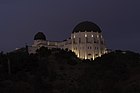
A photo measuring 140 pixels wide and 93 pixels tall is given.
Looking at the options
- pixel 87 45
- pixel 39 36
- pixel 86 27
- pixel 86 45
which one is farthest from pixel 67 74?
pixel 39 36

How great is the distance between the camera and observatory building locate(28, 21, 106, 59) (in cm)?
11906

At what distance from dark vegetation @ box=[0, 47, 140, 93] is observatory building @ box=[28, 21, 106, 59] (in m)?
8.74

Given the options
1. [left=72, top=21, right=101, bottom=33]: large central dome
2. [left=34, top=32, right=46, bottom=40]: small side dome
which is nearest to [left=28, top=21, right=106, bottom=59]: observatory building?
[left=72, top=21, right=101, bottom=33]: large central dome

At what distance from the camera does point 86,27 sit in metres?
120

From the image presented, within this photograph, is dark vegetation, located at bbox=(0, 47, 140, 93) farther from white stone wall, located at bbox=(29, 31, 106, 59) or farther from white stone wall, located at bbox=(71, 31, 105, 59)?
white stone wall, located at bbox=(29, 31, 106, 59)

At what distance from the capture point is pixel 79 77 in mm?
94188

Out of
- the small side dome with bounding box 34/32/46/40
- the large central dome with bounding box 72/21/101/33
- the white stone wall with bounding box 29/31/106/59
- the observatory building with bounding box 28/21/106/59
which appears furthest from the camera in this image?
the small side dome with bounding box 34/32/46/40

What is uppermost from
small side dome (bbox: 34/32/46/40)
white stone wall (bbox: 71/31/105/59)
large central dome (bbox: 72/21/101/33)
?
large central dome (bbox: 72/21/101/33)

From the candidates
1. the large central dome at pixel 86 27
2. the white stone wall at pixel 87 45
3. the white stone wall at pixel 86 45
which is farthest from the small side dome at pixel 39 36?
the large central dome at pixel 86 27

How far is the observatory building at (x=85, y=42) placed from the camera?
391ft

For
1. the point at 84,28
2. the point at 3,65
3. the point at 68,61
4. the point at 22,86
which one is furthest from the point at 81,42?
the point at 22,86

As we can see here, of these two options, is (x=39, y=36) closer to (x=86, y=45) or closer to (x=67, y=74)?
(x=86, y=45)

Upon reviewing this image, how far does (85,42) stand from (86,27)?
13.6 ft

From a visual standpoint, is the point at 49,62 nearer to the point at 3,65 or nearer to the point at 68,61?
the point at 68,61
